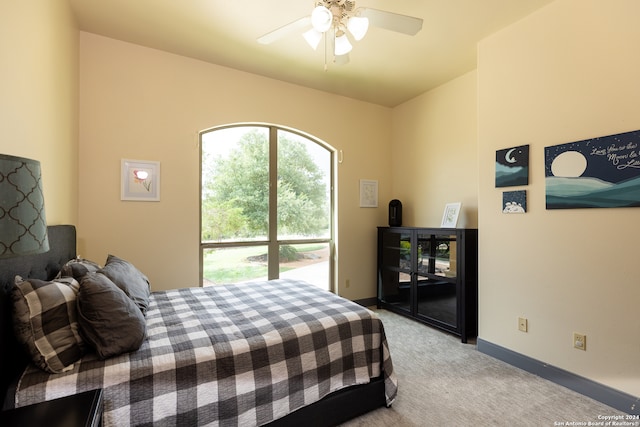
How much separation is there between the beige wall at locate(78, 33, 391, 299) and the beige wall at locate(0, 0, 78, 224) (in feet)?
0.55

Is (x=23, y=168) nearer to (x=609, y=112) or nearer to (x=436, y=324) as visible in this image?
(x=609, y=112)

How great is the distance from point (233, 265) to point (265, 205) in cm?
79

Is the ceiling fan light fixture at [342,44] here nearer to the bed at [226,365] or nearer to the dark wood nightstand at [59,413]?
the bed at [226,365]

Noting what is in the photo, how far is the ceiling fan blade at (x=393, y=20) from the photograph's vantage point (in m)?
1.84

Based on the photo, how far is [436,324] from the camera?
3270 mm

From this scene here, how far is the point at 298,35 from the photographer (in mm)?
2633

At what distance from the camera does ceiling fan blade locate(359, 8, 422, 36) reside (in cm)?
184

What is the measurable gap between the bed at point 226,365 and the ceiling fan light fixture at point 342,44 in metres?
1.80

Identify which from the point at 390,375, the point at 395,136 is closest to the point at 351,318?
the point at 390,375

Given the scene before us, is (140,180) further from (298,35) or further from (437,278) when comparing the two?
(437,278)

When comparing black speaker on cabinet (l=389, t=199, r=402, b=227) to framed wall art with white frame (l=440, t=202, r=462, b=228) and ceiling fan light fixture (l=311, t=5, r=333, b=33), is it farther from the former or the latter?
ceiling fan light fixture (l=311, t=5, r=333, b=33)

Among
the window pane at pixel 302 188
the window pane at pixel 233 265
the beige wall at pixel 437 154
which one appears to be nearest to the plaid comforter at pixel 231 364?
the window pane at pixel 233 265

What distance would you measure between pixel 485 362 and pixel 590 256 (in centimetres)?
119

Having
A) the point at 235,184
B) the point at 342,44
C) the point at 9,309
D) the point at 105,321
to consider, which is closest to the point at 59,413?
the point at 105,321
